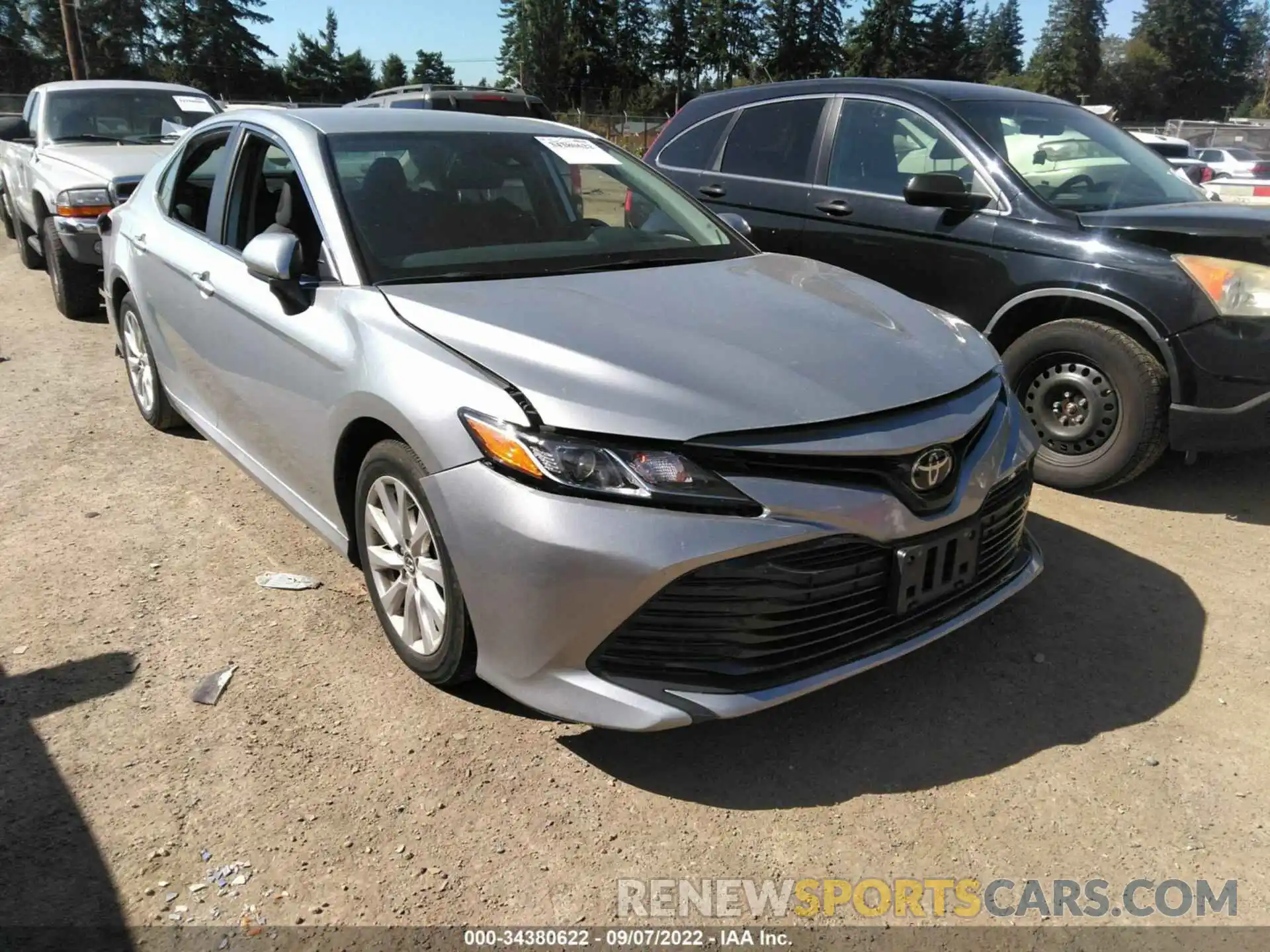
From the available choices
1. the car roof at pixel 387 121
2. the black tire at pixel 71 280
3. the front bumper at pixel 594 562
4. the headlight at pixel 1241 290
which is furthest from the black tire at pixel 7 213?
the headlight at pixel 1241 290

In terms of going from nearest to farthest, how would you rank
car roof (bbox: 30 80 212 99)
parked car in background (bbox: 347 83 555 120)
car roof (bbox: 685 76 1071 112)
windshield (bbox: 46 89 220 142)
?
car roof (bbox: 685 76 1071 112) → windshield (bbox: 46 89 220 142) → car roof (bbox: 30 80 212 99) → parked car in background (bbox: 347 83 555 120)

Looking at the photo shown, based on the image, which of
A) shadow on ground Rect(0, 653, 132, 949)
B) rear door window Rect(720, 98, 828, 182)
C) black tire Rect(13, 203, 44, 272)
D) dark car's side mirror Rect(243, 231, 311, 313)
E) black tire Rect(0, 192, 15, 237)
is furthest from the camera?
black tire Rect(0, 192, 15, 237)

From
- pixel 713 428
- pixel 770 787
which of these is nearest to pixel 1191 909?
pixel 770 787

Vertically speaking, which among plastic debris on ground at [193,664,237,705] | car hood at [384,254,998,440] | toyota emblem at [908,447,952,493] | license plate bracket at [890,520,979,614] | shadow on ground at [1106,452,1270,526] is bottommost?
plastic debris on ground at [193,664,237,705]

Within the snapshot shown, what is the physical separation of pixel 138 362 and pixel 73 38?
23713mm

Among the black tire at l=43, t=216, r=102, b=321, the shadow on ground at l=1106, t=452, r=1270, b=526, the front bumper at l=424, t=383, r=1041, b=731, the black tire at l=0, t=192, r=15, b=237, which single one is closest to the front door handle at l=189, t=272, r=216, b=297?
the front bumper at l=424, t=383, r=1041, b=731

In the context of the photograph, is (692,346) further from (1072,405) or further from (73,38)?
(73,38)

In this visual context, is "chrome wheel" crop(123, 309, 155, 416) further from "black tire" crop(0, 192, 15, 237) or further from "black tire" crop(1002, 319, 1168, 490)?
"black tire" crop(0, 192, 15, 237)

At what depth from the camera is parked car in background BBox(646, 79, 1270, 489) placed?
158 inches

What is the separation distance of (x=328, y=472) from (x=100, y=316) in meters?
5.84

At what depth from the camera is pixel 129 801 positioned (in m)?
2.49

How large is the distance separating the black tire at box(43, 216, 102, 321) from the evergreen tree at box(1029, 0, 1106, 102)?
9061cm

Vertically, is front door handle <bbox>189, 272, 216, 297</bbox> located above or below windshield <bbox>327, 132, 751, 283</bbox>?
below

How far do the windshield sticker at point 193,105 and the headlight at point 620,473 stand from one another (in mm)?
8458
